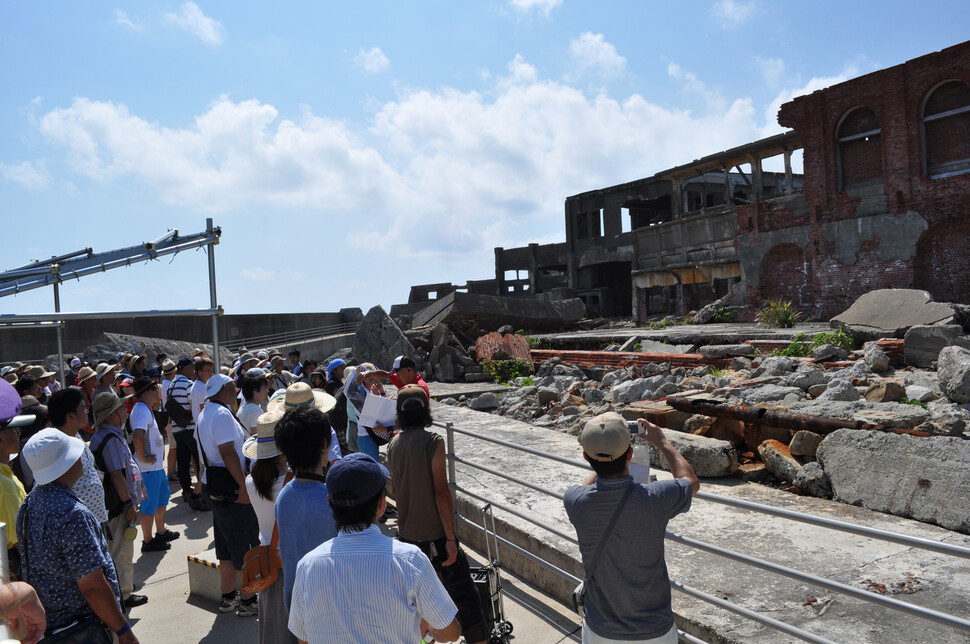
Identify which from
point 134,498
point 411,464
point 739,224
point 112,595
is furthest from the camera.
Answer: point 739,224

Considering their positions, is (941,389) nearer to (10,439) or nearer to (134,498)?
(134,498)

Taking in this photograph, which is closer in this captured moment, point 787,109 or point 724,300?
point 787,109

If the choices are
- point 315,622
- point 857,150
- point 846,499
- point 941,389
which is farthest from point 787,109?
point 315,622

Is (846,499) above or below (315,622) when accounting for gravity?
below

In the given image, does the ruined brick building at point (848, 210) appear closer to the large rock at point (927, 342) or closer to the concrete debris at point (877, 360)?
the large rock at point (927, 342)

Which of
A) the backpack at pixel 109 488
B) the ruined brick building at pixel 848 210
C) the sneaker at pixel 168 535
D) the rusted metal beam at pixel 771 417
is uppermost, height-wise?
the ruined brick building at pixel 848 210

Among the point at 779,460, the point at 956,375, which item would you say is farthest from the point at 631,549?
the point at 956,375

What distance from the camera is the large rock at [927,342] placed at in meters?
10.4

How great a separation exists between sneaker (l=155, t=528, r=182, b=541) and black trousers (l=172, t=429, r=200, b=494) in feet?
3.46

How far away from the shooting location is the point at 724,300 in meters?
23.1

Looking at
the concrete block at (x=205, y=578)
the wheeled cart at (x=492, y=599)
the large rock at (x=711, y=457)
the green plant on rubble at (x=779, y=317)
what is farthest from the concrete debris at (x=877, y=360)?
the concrete block at (x=205, y=578)

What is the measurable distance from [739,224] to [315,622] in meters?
23.1

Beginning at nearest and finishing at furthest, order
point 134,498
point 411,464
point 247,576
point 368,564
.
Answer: point 368,564
point 247,576
point 411,464
point 134,498

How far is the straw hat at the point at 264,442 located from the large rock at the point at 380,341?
13021 mm
